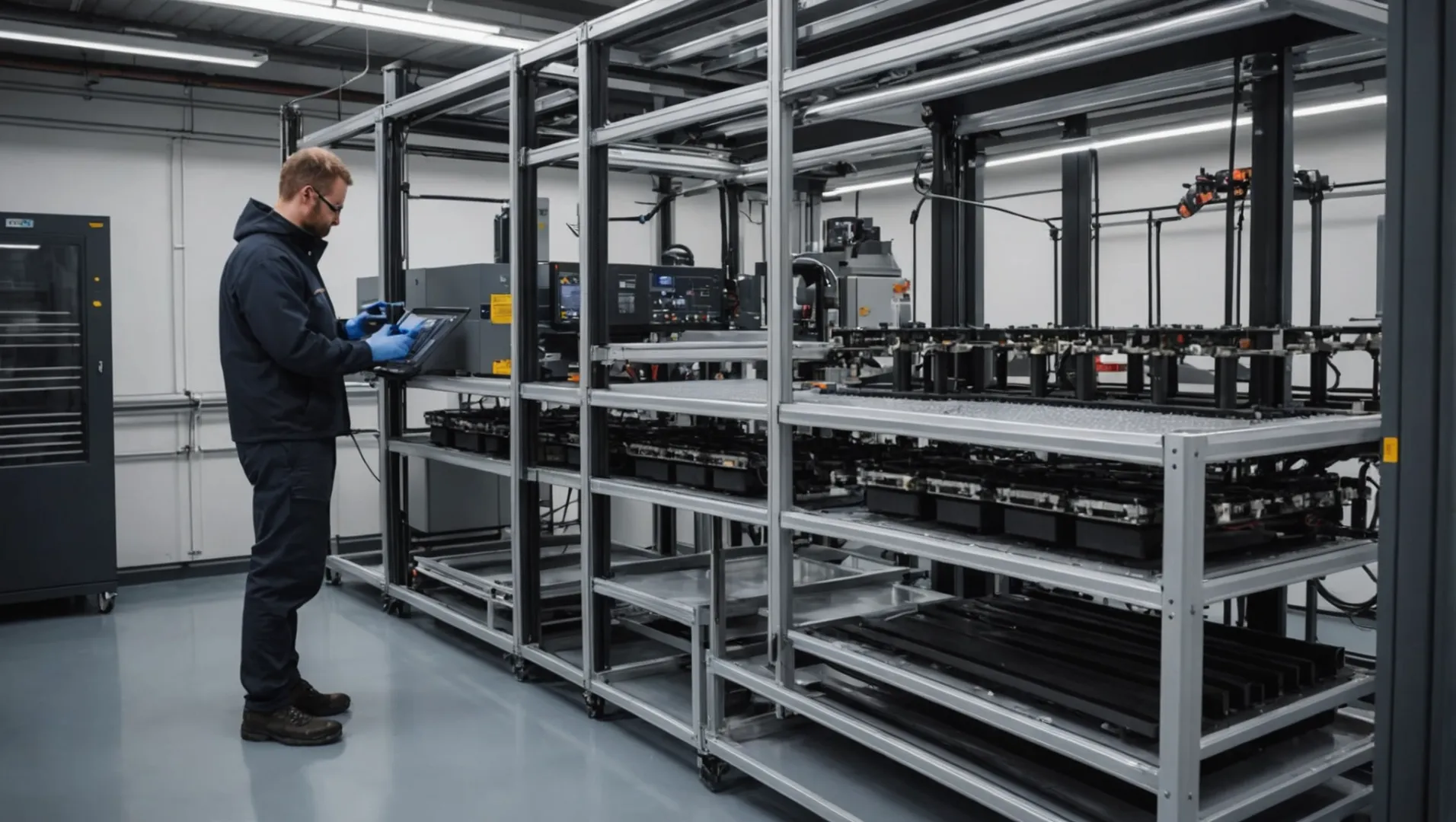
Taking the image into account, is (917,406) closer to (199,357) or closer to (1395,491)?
(1395,491)

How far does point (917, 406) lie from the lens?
2846 millimetres

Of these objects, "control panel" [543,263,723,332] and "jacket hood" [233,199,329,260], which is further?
"control panel" [543,263,723,332]

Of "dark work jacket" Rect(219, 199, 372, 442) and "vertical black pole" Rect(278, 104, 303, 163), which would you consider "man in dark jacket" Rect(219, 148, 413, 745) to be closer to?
"dark work jacket" Rect(219, 199, 372, 442)

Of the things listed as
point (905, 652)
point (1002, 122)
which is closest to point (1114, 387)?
point (1002, 122)

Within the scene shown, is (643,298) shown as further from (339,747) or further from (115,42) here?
(115,42)

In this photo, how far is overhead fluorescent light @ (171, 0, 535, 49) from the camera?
4.59 meters

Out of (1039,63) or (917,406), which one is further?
(917,406)

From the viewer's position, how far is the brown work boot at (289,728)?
11.7 feet

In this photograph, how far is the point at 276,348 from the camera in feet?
11.2

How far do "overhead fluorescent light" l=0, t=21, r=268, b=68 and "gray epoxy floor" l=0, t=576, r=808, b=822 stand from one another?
282cm

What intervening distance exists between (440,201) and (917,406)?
523 centimetres

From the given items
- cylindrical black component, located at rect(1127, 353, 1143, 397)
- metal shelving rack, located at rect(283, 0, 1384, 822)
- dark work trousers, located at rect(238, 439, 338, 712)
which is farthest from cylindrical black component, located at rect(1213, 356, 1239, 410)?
dark work trousers, located at rect(238, 439, 338, 712)

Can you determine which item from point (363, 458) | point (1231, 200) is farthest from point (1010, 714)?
point (363, 458)

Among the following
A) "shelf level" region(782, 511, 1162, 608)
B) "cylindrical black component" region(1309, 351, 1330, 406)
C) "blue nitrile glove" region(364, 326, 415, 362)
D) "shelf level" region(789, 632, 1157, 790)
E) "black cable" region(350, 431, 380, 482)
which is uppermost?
"blue nitrile glove" region(364, 326, 415, 362)
